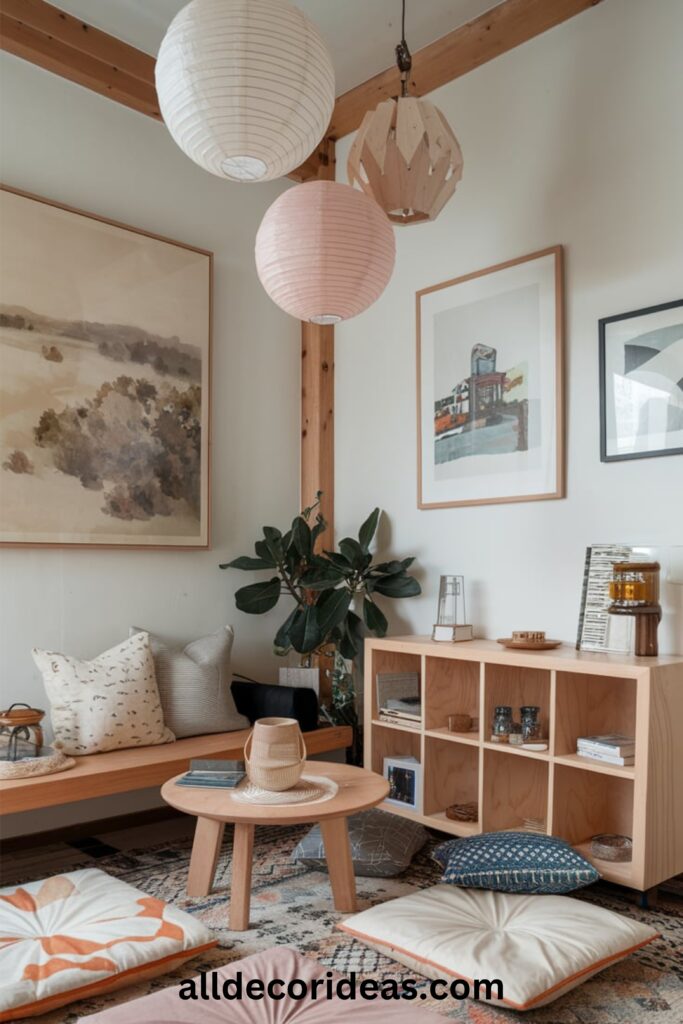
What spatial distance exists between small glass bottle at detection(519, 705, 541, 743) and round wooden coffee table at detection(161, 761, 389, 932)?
1.95 feet

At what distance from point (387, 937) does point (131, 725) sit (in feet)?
4.49

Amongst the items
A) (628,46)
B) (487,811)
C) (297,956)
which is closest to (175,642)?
(487,811)

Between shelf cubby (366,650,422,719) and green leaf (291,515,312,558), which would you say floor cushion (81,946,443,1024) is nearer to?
shelf cubby (366,650,422,719)

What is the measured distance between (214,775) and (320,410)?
6.97ft

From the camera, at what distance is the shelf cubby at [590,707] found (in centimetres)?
277

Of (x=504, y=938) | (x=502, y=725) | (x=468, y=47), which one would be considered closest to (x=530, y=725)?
(x=502, y=725)

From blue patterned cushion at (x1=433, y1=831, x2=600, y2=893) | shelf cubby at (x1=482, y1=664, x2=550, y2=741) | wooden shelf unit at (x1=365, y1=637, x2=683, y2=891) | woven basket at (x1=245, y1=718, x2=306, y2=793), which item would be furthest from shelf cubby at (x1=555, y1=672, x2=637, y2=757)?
woven basket at (x1=245, y1=718, x2=306, y2=793)

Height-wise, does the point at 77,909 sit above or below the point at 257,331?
below

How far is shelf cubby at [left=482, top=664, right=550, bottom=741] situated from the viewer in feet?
10.1

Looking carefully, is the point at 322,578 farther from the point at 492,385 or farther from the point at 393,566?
the point at 492,385

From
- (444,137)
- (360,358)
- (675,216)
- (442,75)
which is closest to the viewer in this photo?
(444,137)

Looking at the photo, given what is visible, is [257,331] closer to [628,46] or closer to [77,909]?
[628,46]

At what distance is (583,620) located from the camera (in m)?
3.00

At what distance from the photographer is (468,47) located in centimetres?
350
